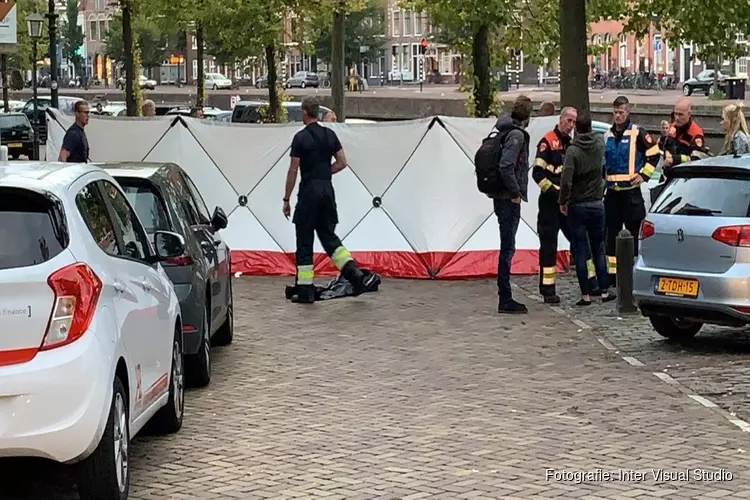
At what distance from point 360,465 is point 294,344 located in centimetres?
460

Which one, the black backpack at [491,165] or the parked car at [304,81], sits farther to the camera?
the parked car at [304,81]

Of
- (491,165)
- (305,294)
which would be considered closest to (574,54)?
(491,165)

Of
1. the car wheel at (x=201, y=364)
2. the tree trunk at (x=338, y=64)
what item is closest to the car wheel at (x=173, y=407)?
the car wheel at (x=201, y=364)

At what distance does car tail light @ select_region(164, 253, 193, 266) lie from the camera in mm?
9656

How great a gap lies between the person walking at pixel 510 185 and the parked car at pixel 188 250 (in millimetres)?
3340

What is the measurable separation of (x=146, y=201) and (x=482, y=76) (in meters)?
18.4

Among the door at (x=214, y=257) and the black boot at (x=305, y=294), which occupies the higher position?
the door at (x=214, y=257)

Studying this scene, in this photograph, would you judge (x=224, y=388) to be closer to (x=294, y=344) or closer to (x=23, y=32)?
(x=294, y=344)

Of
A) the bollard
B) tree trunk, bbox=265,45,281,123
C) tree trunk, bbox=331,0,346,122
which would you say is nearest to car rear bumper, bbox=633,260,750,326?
the bollard

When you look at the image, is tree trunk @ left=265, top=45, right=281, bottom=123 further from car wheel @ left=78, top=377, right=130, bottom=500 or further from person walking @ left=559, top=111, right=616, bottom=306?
car wheel @ left=78, top=377, right=130, bottom=500

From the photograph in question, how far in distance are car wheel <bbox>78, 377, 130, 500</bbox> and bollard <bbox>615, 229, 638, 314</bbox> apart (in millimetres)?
7886

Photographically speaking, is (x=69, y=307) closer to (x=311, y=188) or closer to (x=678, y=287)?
(x=678, y=287)

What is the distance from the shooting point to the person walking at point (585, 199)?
13.9 meters

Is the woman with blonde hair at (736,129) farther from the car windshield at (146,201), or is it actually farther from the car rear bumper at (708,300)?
the car windshield at (146,201)
